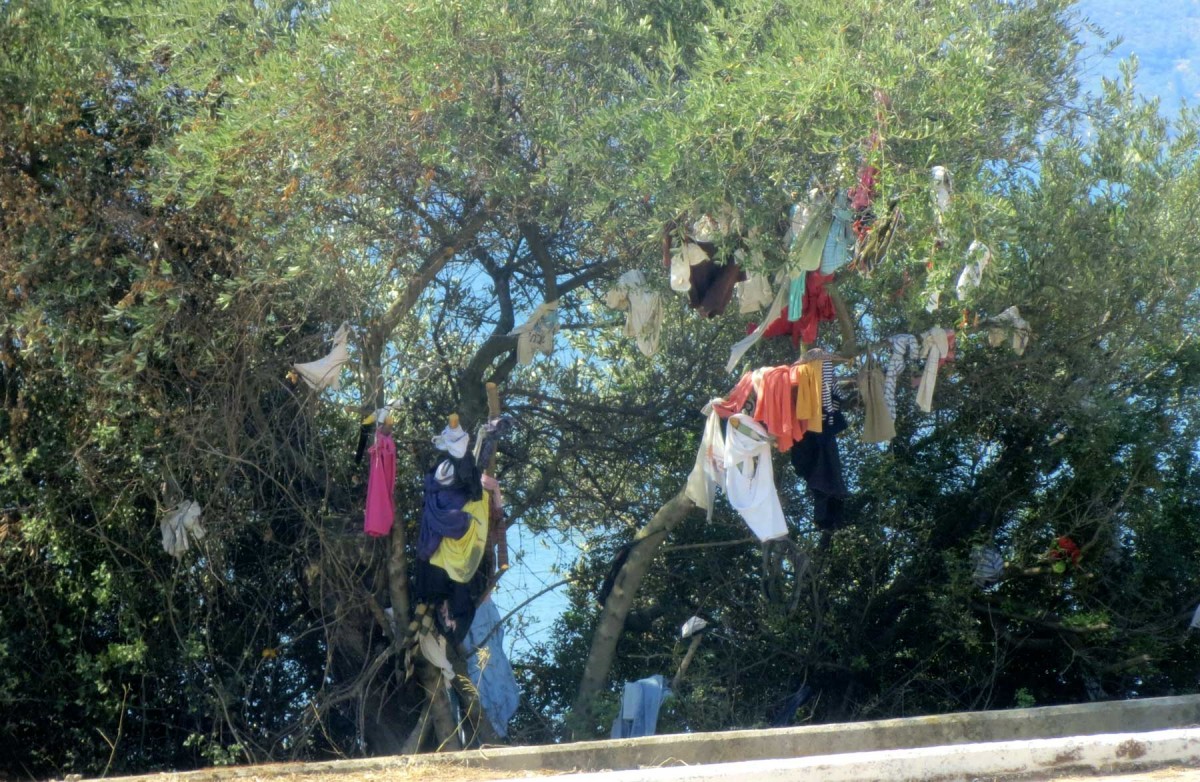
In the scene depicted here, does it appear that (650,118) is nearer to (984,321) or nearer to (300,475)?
(984,321)

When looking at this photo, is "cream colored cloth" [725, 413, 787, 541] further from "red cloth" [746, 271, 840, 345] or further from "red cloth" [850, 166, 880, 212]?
"red cloth" [850, 166, 880, 212]

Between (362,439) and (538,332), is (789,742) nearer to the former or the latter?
(538,332)

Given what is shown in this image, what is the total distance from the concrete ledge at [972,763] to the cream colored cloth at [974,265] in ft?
7.56

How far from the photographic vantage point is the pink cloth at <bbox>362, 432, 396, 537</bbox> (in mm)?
8258

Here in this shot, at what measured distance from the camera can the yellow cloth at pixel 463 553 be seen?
27.6 ft

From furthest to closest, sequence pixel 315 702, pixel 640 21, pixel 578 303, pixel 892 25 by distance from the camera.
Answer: pixel 578 303 < pixel 315 702 < pixel 640 21 < pixel 892 25

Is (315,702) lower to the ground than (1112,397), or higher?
lower

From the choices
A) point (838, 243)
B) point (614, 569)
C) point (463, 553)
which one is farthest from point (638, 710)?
point (838, 243)

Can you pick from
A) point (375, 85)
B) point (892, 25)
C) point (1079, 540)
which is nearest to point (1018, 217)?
point (892, 25)

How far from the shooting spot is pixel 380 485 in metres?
Answer: 8.27

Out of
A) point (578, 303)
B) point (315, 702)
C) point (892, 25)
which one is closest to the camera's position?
point (892, 25)

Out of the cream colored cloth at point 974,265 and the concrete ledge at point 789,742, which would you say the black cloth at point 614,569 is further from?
the cream colored cloth at point 974,265

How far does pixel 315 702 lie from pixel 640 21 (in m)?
5.29

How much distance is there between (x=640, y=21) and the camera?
793cm
